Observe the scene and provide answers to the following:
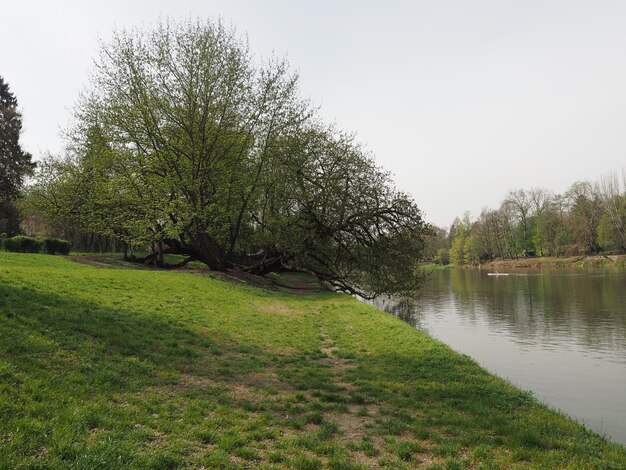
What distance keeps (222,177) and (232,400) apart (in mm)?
23429

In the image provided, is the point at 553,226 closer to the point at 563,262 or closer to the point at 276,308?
the point at 563,262

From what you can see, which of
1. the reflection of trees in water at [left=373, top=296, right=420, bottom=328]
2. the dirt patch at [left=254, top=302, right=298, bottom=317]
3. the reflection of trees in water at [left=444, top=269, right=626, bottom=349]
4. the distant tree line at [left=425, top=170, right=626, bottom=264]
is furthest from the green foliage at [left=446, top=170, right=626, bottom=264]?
the dirt patch at [left=254, top=302, right=298, bottom=317]

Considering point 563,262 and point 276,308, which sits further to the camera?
point 563,262

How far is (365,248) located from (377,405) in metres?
23.7

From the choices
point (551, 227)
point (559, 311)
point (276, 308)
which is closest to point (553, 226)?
point (551, 227)

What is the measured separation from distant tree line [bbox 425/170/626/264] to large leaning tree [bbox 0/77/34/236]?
2168 inches

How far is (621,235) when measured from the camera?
75188 mm

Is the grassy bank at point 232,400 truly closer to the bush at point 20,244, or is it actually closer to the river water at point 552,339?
the river water at point 552,339

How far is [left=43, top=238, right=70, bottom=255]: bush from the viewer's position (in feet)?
90.0

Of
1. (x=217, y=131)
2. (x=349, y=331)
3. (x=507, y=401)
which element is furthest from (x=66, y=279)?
(x=217, y=131)

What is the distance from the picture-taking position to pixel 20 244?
26.6 m

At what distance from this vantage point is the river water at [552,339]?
11492 mm

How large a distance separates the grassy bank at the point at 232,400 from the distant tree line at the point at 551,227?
56.3 meters

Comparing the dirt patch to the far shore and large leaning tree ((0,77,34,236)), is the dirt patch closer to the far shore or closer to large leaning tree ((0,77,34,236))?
large leaning tree ((0,77,34,236))
